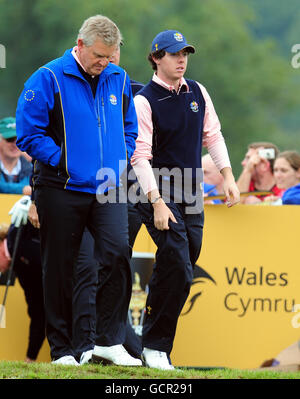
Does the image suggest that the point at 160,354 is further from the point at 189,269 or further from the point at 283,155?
the point at 283,155

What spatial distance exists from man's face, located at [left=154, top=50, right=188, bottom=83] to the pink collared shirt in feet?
0.18

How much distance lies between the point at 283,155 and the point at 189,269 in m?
3.48

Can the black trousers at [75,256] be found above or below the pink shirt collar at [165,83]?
below

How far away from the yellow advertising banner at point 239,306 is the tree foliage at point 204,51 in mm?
21649

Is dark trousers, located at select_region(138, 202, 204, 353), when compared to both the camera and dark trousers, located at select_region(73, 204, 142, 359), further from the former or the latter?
the camera

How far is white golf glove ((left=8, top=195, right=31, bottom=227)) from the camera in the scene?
8617mm

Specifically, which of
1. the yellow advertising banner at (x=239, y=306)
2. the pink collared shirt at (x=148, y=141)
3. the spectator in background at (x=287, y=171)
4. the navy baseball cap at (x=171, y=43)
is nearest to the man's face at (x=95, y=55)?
the pink collared shirt at (x=148, y=141)

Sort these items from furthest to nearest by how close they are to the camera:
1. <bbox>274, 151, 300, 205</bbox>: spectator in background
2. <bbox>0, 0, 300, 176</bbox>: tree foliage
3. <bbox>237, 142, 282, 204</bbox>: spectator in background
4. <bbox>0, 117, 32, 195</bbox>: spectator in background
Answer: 1. <bbox>0, 0, 300, 176</bbox>: tree foliage
2. <bbox>237, 142, 282, 204</bbox>: spectator in background
3. <bbox>274, 151, 300, 205</bbox>: spectator in background
4. <bbox>0, 117, 32, 195</bbox>: spectator in background

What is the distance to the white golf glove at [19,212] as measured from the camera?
28.3 ft

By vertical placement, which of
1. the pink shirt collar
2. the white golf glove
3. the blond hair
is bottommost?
the white golf glove

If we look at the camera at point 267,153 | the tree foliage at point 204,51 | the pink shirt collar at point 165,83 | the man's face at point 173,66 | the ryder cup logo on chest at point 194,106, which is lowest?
the camera at point 267,153

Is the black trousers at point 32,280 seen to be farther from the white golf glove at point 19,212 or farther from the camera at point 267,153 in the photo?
the camera at point 267,153

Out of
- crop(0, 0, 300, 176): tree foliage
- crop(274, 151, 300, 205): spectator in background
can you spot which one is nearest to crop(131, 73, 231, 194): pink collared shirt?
crop(274, 151, 300, 205): spectator in background

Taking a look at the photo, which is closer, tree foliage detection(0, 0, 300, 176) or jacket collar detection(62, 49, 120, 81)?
jacket collar detection(62, 49, 120, 81)
